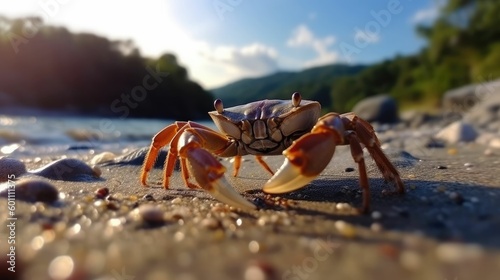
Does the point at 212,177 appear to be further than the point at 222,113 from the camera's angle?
No

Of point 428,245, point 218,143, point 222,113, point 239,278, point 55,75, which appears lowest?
point 239,278

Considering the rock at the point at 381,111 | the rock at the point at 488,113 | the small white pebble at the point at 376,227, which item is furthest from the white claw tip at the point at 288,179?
the rock at the point at 381,111

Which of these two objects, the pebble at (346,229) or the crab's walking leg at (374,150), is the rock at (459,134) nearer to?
the crab's walking leg at (374,150)

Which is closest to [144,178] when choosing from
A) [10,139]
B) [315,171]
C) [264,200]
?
[264,200]

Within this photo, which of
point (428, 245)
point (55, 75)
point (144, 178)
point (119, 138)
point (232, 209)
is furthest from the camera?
point (55, 75)

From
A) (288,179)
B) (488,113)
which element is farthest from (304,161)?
(488,113)

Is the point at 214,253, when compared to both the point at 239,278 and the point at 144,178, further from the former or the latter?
the point at 144,178

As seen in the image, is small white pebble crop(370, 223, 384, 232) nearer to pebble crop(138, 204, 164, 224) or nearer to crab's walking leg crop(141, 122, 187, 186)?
pebble crop(138, 204, 164, 224)
